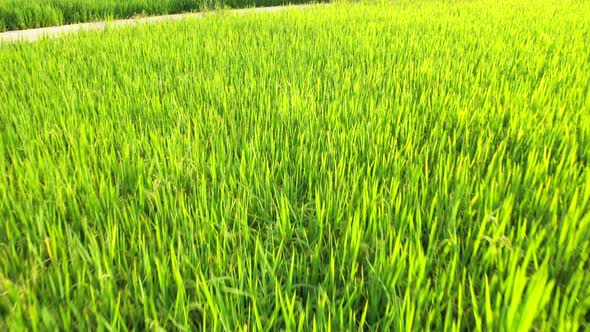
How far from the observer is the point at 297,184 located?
1.03 metres

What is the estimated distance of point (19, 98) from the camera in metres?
1.71

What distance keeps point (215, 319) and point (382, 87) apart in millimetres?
1446

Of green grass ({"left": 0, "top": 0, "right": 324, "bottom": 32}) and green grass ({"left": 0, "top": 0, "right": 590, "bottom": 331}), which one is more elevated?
green grass ({"left": 0, "top": 0, "right": 324, "bottom": 32})

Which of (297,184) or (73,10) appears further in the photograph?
(73,10)

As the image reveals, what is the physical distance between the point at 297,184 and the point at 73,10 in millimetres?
5319

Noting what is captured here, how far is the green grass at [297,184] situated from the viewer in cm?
62

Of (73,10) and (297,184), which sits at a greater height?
(73,10)

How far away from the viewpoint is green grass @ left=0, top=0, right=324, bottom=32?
4.66m

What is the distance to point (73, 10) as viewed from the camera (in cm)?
509

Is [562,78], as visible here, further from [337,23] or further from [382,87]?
[337,23]

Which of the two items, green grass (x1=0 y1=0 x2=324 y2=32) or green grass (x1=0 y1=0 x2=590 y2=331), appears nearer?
green grass (x1=0 y1=0 x2=590 y2=331)

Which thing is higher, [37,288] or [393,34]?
[393,34]

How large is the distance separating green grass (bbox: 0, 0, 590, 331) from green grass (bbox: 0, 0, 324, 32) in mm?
2441

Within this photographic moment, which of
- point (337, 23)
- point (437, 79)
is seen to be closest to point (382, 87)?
point (437, 79)
